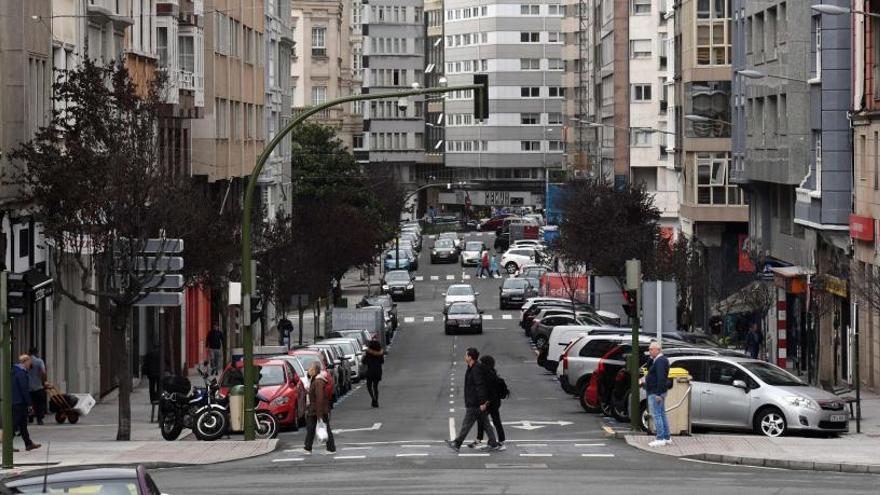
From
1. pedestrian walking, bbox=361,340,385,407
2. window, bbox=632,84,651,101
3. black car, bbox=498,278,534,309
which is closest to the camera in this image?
pedestrian walking, bbox=361,340,385,407

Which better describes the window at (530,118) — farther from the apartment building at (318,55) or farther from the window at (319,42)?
the window at (319,42)

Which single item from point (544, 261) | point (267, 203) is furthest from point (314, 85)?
point (267, 203)

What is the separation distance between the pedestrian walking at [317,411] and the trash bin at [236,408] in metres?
2.27

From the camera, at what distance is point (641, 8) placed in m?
105

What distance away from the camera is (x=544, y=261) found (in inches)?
4227

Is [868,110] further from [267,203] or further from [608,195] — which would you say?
[267,203]

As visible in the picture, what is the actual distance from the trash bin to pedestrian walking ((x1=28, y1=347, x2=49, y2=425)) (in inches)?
174

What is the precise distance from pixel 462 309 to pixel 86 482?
6466 centimetres

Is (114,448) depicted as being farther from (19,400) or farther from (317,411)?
(317,411)

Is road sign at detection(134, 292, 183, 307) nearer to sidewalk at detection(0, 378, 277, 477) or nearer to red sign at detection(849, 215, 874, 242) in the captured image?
sidewalk at detection(0, 378, 277, 477)

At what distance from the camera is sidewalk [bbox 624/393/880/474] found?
88.3ft

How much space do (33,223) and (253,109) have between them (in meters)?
37.3

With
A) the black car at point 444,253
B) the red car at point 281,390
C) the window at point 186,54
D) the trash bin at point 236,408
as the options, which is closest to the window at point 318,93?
the black car at point 444,253

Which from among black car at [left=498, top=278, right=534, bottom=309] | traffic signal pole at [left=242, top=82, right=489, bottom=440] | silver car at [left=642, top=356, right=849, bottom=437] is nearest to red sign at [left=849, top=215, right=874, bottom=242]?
silver car at [left=642, top=356, right=849, bottom=437]
